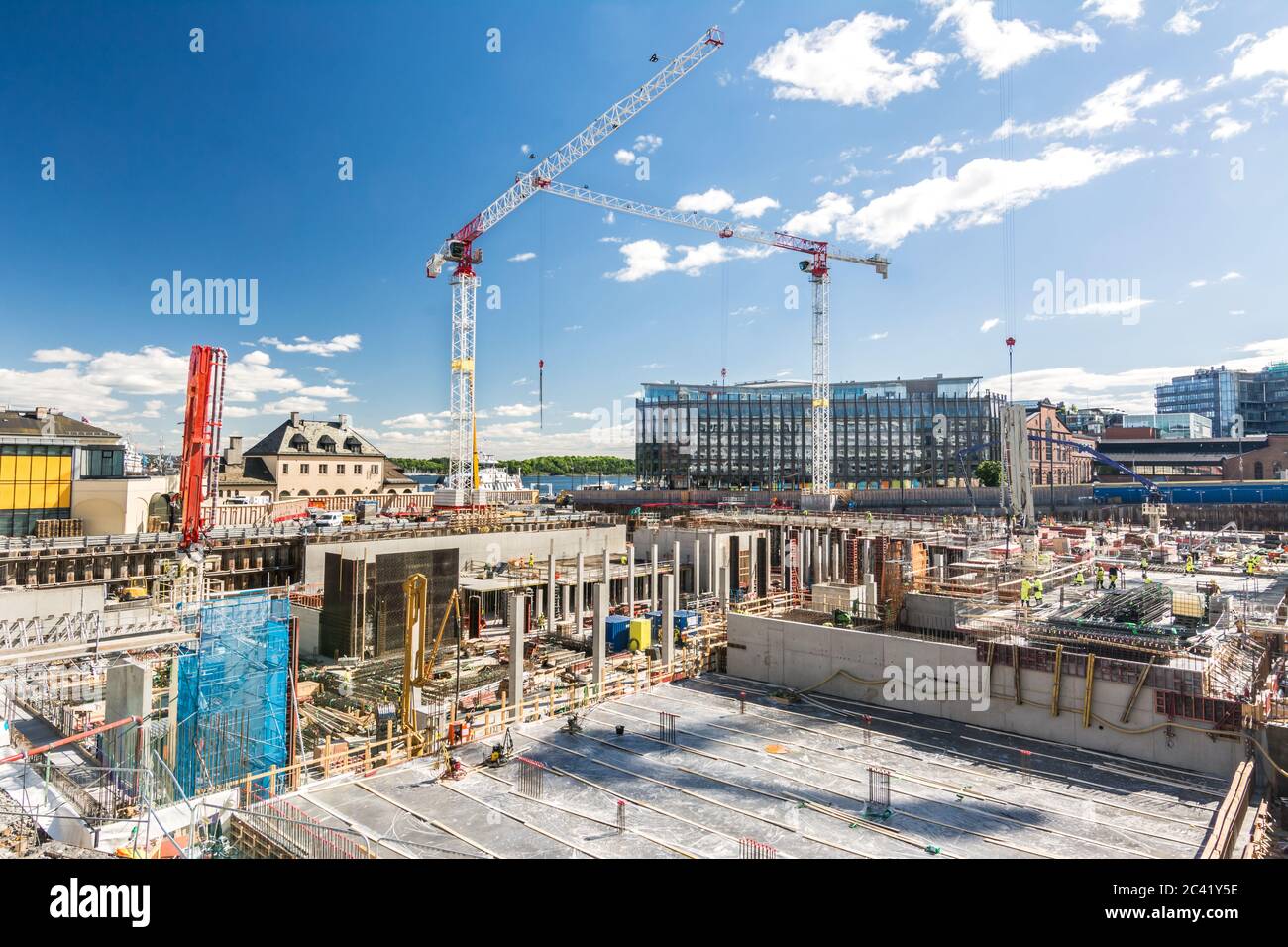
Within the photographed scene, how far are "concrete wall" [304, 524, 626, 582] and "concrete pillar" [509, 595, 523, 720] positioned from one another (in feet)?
40.1

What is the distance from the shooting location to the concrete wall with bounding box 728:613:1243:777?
1567 centimetres

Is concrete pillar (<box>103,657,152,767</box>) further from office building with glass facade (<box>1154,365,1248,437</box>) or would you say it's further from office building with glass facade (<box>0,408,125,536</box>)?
office building with glass facade (<box>1154,365,1248,437</box>)

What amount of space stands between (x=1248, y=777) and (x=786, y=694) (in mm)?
9963

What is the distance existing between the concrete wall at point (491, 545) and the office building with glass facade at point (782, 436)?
169ft

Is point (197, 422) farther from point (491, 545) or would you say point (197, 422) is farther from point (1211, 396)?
point (1211, 396)

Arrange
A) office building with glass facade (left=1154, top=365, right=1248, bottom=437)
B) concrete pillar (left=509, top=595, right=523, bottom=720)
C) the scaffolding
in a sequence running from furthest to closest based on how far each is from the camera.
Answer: office building with glass facade (left=1154, top=365, right=1248, bottom=437) < concrete pillar (left=509, top=595, right=523, bottom=720) < the scaffolding

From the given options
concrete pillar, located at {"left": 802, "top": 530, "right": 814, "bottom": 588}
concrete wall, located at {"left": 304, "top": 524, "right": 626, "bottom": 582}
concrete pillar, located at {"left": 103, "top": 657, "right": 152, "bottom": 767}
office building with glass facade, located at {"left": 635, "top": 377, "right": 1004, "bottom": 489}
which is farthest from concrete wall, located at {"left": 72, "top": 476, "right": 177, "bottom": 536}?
office building with glass facade, located at {"left": 635, "top": 377, "right": 1004, "bottom": 489}

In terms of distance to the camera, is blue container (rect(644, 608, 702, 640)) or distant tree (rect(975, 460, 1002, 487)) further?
distant tree (rect(975, 460, 1002, 487))

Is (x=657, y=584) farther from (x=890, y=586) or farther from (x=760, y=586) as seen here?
(x=890, y=586)

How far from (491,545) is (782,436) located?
67.0m

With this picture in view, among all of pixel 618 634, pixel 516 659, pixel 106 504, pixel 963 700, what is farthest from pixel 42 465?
pixel 963 700

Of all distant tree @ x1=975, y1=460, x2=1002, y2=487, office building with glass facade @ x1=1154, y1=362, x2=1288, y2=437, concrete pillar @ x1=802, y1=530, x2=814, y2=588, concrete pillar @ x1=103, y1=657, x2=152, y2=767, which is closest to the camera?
concrete pillar @ x1=103, y1=657, x2=152, y2=767
